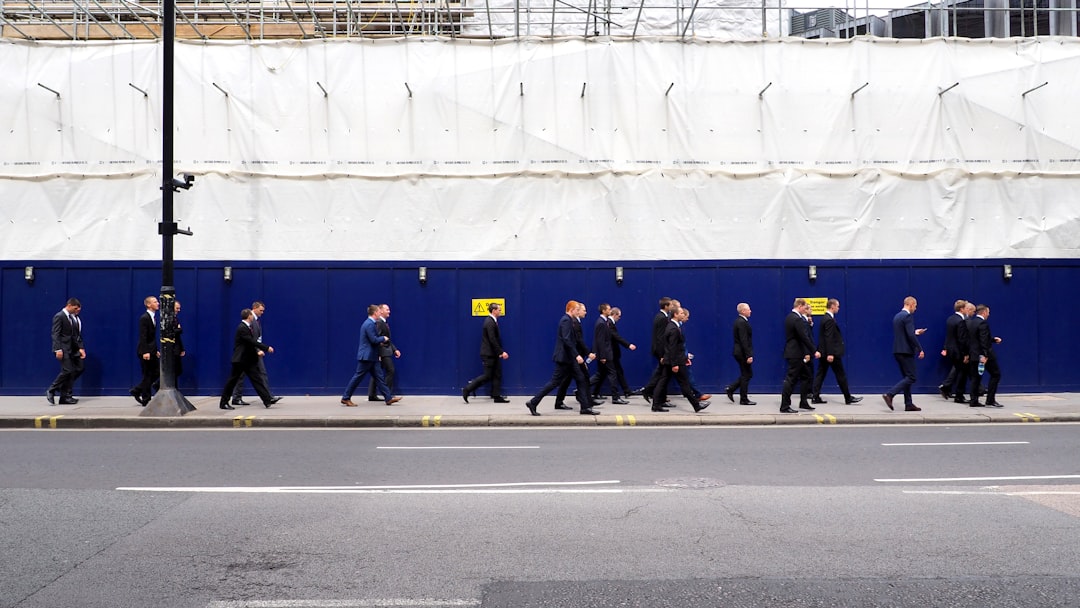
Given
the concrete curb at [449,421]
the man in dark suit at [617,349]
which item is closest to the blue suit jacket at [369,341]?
the concrete curb at [449,421]

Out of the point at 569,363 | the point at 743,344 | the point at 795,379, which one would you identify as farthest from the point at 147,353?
the point at 795,379

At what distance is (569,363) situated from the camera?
40.7 ft

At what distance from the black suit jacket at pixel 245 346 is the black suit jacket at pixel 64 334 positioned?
117 inches

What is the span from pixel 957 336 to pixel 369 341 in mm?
10026

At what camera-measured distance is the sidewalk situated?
12.1 metres

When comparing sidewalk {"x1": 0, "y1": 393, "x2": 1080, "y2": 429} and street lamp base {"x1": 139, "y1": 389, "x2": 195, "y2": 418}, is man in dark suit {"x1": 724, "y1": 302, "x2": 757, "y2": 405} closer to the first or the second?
sidewalk {"x1": 0, "y1": 393, "x2": 1080, "y2": 429}

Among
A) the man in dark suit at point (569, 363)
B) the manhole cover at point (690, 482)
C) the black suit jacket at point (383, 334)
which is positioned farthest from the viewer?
the black suit jacket at point (383, 334)

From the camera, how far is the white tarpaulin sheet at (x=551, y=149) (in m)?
15.6

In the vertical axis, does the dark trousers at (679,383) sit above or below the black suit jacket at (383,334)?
below

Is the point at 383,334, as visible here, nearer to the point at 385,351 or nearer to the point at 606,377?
the point at 385,351

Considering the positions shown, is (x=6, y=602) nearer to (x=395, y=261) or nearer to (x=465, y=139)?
(x=395, y=261)

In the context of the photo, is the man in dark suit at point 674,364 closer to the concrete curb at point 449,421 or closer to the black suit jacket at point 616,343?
the concrete curb at point 449,421

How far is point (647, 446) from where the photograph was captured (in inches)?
396

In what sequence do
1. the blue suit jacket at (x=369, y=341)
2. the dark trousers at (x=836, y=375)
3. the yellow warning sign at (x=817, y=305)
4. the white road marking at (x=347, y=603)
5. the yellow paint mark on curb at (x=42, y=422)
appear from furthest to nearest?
the yellow warning sign at (x=817, y=305) < the dark trousers at (x=836, y=375) < the blue suit jacket at (x=369, y=341) < the yellow paint mark on curb at (x=42, y=422) < the white road marking at (x=347, y=603)
